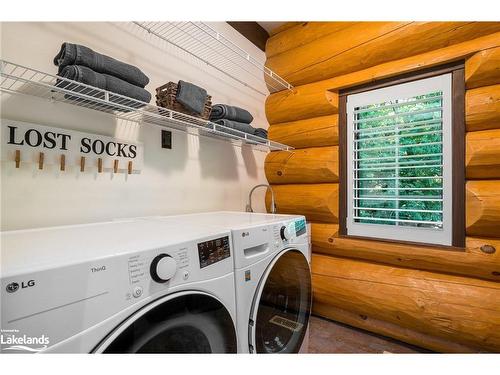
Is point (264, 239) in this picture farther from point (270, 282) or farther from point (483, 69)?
point (483, 69)

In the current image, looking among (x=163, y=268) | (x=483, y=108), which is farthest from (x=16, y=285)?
(x=483, y=108)

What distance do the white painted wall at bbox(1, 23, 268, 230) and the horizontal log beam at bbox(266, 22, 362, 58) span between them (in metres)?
0.39

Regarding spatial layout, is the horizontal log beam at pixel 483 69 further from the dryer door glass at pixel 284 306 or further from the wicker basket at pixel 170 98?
the wicker basket at pixel 170 98

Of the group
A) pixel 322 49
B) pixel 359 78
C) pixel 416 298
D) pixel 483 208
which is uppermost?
pixel 322 49

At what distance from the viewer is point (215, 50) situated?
1762 millimetres

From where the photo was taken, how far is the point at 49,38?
42.2 inches

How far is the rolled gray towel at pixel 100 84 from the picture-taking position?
0.92 meters

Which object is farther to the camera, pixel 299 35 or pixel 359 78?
pixel 299 35

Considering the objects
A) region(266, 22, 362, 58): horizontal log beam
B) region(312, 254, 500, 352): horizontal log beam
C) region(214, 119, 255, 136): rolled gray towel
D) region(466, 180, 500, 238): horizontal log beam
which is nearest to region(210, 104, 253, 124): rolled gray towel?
region(214, 119, 255, 136): rolled gray towel

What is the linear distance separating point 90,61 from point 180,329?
3.23 ft

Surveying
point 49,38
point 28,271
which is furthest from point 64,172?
point 28,271
